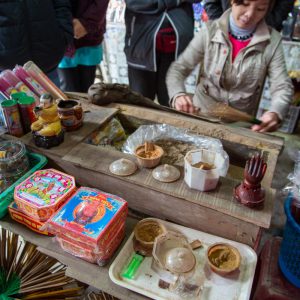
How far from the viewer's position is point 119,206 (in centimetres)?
87

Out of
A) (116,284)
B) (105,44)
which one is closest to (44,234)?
(116,284)

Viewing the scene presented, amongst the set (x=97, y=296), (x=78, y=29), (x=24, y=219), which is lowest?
(x=97, y=296)

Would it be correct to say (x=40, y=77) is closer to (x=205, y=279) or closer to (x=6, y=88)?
(x=6, y=88)

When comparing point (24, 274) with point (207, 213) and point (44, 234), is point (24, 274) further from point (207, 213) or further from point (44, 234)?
point (207, 213)

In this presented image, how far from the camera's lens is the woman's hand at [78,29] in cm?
197

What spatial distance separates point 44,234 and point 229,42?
1.26 m

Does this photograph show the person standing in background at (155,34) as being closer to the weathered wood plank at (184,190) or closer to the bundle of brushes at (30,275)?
the weathered wood plank at (184,190)

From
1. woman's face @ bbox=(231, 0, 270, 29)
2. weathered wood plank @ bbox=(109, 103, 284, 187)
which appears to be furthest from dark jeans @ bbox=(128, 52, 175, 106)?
weathered wood plank @ bbox=(109, 103, 284, 187)

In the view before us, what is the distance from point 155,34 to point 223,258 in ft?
5.11

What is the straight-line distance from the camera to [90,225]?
81 cm

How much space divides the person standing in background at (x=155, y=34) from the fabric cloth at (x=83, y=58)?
9.7 inches

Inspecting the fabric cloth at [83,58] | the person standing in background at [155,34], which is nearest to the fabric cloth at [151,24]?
the person standing in background at [155,34]

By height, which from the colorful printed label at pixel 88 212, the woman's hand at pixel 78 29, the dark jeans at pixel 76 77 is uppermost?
the woman's hand at pixel 78 29

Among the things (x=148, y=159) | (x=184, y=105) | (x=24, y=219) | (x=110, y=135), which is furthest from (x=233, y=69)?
(x=24, y=219)
